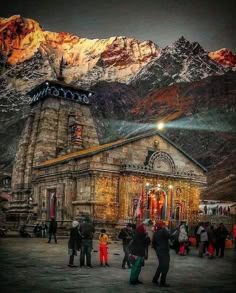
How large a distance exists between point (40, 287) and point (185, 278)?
4.73 m

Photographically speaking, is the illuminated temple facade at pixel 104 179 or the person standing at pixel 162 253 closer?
the person standing at pixel 162 253

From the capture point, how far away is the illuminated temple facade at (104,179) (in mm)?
30625

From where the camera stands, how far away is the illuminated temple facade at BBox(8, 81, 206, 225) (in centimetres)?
3062

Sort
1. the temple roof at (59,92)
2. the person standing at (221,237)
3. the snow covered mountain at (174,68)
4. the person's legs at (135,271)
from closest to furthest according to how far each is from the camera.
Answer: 1. the person's legs at (135,271)
2. the person standing at (221,237)
3. the temple roof at (59,92)
4. the snow covered mountain at (174,68)

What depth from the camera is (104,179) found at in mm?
30547

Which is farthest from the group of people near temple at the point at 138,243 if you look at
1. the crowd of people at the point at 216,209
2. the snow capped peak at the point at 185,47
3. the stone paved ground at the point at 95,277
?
the snow capped peak at the point at 185,47

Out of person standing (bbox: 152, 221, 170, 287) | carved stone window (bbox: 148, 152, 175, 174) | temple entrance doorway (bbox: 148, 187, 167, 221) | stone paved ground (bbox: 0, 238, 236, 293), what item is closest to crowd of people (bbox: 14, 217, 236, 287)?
person standing (bbox: 152, 221, 170, 287)

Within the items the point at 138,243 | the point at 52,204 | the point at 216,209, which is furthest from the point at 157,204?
the point at 216,209

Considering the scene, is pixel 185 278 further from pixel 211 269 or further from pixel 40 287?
pixel 40 287

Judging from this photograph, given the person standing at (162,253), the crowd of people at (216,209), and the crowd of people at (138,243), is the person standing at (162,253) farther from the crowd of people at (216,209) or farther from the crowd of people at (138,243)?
the crowd of people at (216,209)

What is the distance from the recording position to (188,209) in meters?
34.7

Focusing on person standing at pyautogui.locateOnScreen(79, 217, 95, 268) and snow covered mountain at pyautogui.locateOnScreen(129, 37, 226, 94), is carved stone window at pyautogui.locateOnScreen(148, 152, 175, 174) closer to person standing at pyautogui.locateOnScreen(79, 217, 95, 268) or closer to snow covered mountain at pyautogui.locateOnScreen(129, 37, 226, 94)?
person standing at pyautogui.locateOnScreen(79, 217, 95, 268)

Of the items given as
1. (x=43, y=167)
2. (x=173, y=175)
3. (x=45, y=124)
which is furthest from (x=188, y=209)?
(x=45, y=124)

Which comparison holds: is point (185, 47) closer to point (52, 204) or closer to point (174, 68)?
point (174, 68)
